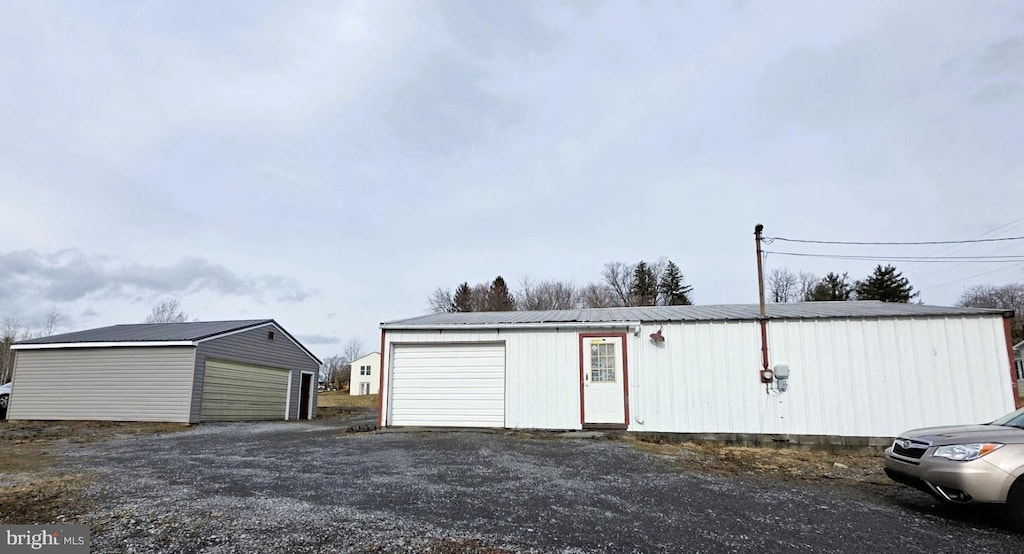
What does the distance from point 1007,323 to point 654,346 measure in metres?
6.31

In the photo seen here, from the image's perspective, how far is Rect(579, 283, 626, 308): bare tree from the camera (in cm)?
4244

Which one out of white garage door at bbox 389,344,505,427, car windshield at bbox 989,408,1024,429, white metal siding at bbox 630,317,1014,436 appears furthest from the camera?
white garage door at bbox 389,344,505,427

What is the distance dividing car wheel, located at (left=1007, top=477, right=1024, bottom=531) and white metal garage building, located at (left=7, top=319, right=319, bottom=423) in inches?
713

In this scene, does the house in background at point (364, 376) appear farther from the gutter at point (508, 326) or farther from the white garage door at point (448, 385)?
the gutter at point (508, 326)

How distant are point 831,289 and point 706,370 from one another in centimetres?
3756

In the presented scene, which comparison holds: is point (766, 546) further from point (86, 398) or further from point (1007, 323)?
point (86, 398)

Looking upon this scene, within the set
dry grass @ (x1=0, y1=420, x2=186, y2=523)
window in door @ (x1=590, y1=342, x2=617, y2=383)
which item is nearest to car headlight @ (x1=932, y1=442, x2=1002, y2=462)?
window in door @ (x1=590, y1=342, x2=617, y2=383)

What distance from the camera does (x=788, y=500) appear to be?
579cm

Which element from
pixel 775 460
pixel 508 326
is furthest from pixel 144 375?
pixel 775 460

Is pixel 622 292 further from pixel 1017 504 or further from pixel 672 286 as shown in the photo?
pixel 1017 504

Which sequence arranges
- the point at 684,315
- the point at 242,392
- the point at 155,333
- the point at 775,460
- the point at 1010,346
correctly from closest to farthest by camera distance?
the point at 775,460 → the point at 1010,346 → the point at 684,315 → the point at 155,333 → the point at 242,392

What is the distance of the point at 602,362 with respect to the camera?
11.5m

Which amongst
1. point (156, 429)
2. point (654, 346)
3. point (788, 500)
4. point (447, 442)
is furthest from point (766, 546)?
point (156, 429)

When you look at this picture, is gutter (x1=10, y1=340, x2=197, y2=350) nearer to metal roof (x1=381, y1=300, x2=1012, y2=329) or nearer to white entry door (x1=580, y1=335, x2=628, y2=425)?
metal roof (x1=381, y1=300, x2=1012, y2=329)
